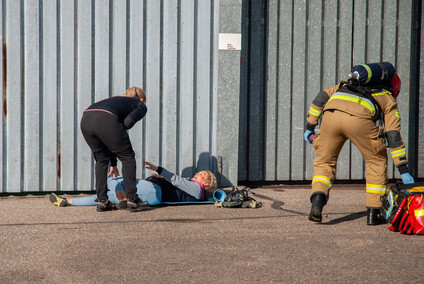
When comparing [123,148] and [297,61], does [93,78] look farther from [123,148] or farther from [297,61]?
[297,61]

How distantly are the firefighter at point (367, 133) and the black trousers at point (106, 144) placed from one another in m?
2.11

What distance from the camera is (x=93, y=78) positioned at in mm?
7980

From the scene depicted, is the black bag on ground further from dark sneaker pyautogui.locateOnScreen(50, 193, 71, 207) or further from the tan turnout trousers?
dark sneaker pyautogui.locateOnScreen(50, 193, 71, 207)

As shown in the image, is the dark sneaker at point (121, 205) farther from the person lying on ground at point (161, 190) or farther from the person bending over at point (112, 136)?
the person bending over at point (112, 136)

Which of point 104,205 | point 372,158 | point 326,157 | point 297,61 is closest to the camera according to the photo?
point 372,158

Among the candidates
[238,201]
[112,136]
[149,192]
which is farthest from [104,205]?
[238,201]

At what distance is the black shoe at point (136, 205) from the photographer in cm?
670

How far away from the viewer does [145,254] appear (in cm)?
480

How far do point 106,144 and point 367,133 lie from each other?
2910mm

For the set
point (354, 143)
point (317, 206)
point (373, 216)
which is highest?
point (354, 143)

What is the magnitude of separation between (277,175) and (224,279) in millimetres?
4758

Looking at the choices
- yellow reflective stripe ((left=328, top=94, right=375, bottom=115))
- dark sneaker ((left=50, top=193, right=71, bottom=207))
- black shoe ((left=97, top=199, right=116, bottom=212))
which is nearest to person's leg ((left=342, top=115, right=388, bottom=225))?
yellow reflective stripe ((left=328, top=94, right=375, bottom=115))

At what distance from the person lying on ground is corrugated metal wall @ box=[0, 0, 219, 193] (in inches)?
33.3


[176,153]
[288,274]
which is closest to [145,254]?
[288,274]
